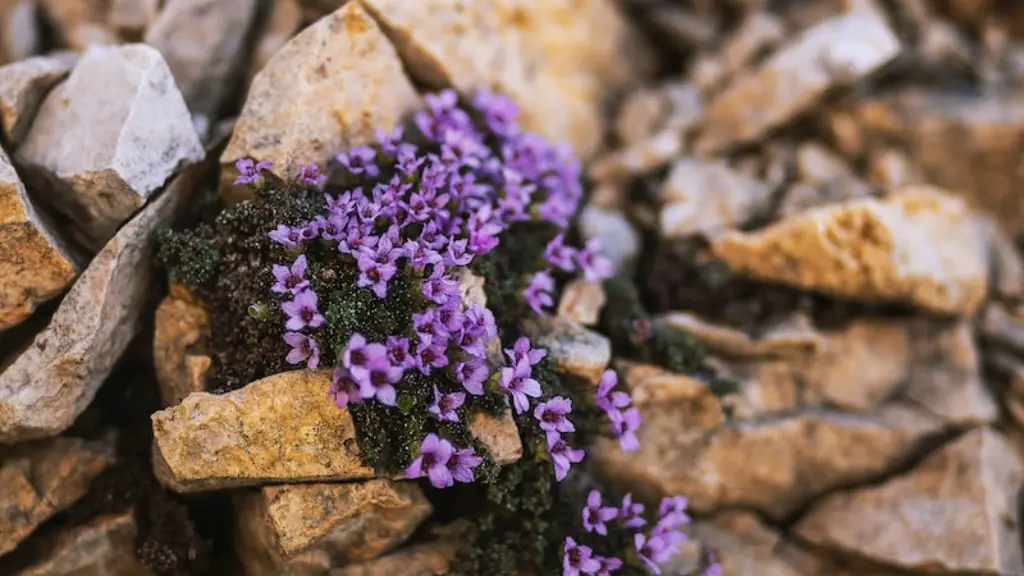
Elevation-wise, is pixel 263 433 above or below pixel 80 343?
below

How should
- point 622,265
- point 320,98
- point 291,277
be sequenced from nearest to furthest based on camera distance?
point 291,277, point 320,98, point 622,265

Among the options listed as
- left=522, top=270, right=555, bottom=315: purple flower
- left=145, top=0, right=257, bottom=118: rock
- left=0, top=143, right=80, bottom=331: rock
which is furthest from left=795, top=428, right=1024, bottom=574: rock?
left=145, top=0, right=257, bottom=118: rock

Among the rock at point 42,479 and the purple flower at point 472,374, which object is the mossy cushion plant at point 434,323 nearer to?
the purple flower at point 472,374

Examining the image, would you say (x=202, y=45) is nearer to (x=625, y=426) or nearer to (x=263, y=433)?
(x=263, y=433)

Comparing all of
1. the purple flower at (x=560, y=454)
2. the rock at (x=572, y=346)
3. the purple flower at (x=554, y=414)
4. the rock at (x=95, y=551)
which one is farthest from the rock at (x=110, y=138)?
the purple flower at (x=560, y=454)

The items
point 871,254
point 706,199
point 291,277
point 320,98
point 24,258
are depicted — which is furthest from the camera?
point 706,199

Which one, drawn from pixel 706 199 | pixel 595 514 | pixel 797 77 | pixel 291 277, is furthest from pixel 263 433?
pixel 797 77
